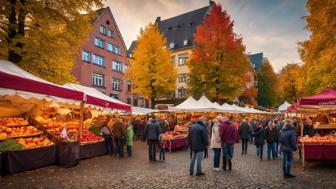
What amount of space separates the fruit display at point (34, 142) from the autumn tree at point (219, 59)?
23315 millimetres

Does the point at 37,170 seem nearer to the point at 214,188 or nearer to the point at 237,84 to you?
the point at 214,188

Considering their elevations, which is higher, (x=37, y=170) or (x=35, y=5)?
(x=35, y=5)

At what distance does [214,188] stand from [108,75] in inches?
1470

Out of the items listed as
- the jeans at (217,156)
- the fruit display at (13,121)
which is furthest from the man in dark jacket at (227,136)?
the fruit display at (13,121)

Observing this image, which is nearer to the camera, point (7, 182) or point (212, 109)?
point (7, 182)

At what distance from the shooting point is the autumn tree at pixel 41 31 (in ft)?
43.3

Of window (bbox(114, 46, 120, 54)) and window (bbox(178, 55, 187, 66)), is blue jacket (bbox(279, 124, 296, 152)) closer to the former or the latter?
window (bbox(114, 46, 120, 54))

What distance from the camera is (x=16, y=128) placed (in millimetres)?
12414

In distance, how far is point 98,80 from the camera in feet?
137

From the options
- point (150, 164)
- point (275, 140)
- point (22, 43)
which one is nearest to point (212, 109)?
point (275, 140)

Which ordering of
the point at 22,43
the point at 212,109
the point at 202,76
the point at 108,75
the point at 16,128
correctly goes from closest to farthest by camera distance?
the point at 16,128, the point at 22,43, the point at 212,109, the point at 202,76, the point at 108,75

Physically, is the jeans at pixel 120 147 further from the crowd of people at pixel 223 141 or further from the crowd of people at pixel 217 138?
the crowd of people at pixel 223 141

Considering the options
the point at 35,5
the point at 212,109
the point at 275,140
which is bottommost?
the point at 275,140

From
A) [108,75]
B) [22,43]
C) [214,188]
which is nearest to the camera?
[214,188]
